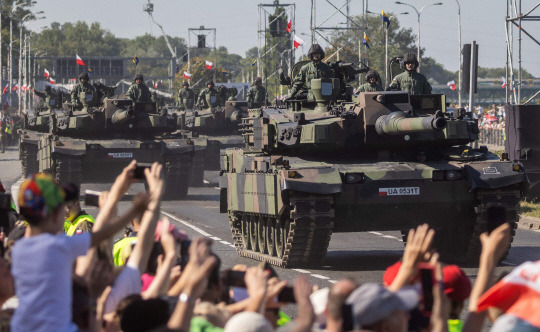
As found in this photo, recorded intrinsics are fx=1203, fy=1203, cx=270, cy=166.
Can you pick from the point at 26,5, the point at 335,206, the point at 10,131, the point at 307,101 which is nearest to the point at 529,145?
the point at 307,101

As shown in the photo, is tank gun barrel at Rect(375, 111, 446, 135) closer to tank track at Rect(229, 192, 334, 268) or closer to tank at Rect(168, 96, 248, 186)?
tank track at Rect(229, 192, 334, 268)

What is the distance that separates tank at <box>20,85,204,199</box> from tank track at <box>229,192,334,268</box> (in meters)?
12.0

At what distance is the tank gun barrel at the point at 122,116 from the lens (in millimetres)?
28812

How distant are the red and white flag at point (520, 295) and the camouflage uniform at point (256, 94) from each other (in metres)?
36.2

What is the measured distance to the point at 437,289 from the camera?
5.50 m

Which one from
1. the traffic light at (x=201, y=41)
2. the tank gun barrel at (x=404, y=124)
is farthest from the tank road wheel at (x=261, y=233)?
the traffic light at (x=201, y=41)

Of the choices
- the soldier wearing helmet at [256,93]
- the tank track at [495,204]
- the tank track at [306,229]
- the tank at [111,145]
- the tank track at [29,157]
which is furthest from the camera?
the soldier wearing helmet at [256,93]

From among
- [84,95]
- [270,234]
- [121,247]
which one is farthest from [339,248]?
[84,95]

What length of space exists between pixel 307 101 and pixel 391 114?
Result: 1.88 metres

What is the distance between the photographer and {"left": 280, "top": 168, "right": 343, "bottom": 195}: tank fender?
50.1 ft

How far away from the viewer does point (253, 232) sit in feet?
61.7

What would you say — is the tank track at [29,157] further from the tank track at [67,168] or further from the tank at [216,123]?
the tank track at [67,168]

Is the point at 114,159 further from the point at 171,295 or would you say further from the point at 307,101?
the point at 171,295

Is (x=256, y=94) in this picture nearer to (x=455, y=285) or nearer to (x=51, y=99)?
(x=51, y=99)
